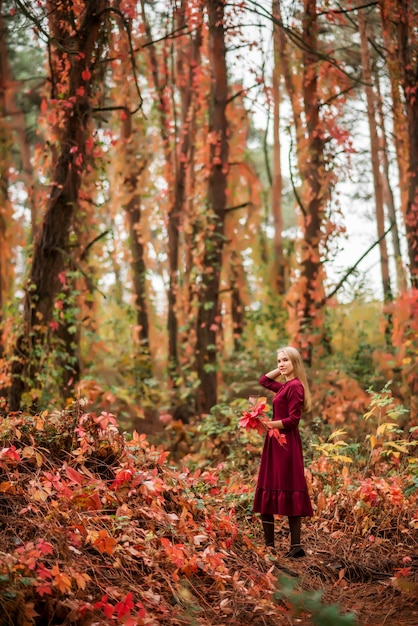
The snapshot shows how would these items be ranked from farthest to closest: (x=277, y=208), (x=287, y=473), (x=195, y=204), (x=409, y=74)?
(x=277, y=208)
(x=195, y=204)
(x=409, y=74)
(x=287, y=473)

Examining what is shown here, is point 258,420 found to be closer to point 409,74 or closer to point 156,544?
point 156,544

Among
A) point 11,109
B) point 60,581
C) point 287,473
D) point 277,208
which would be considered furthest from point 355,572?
point 11,109

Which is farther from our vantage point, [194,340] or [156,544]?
[194,340]

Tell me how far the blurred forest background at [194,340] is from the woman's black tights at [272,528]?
16cm

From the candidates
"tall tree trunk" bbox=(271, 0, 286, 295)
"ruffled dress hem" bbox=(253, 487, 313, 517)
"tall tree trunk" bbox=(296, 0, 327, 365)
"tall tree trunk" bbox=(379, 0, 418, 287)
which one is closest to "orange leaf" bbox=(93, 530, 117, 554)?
"ruffled dress hem" bbox=(253, 487, 313, 517)

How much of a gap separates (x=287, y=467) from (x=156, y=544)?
1.15 metres

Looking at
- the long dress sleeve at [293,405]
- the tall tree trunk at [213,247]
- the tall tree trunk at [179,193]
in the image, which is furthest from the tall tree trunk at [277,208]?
the long dress sleeve at [293,405]

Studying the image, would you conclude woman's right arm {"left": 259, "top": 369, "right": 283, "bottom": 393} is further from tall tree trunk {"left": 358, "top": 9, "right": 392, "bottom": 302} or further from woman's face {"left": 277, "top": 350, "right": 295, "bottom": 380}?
tall tree trunk {"left": 358, "top": 9, "right": 392, "bottom": 302}

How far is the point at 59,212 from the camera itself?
8438 millimetres

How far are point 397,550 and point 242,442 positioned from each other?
111 inches

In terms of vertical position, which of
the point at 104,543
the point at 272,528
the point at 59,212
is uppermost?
the point at 59,212

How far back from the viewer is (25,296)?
8.59 metres

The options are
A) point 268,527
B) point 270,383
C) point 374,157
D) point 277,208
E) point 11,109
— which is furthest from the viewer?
point 11,109

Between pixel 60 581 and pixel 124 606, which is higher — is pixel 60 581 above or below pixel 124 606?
above
